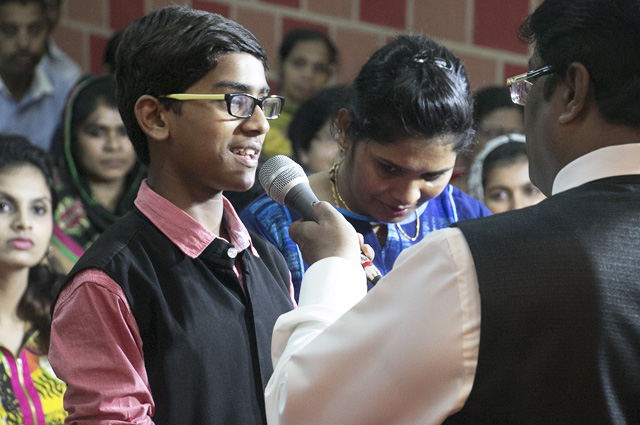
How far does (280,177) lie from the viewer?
160cm

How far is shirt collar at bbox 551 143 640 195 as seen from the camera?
1223mm

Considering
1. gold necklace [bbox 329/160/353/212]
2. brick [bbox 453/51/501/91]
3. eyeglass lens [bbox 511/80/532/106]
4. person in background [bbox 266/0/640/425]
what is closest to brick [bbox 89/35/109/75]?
brick [bbox 453/51/501/91]

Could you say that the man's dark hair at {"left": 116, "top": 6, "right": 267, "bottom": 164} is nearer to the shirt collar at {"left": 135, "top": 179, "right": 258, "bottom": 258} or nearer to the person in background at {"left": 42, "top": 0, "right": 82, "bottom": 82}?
the shirt collar at {"left": 135, "top": 179, "right": 258, "bottom": 258}

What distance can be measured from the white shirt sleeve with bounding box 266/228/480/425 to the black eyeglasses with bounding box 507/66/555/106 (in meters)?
0.32

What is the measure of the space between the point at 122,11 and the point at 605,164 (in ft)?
11.9

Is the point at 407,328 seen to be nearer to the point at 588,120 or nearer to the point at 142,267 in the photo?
the point at 588,120

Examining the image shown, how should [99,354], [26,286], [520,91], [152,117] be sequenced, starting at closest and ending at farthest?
[99,354], [520,91], [152,117], [26,286]

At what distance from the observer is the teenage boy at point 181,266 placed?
141cm

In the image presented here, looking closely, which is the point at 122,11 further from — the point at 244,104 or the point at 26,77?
the point at 244,104

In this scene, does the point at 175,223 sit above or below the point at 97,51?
below

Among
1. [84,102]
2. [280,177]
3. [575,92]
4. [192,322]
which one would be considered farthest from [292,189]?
[84,102]

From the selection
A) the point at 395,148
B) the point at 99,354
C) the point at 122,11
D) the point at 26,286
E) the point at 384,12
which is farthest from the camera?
the point at 384,12

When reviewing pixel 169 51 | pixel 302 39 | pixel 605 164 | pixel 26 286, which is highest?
pixel 302 39

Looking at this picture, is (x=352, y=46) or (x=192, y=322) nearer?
(x=192, y=322)
